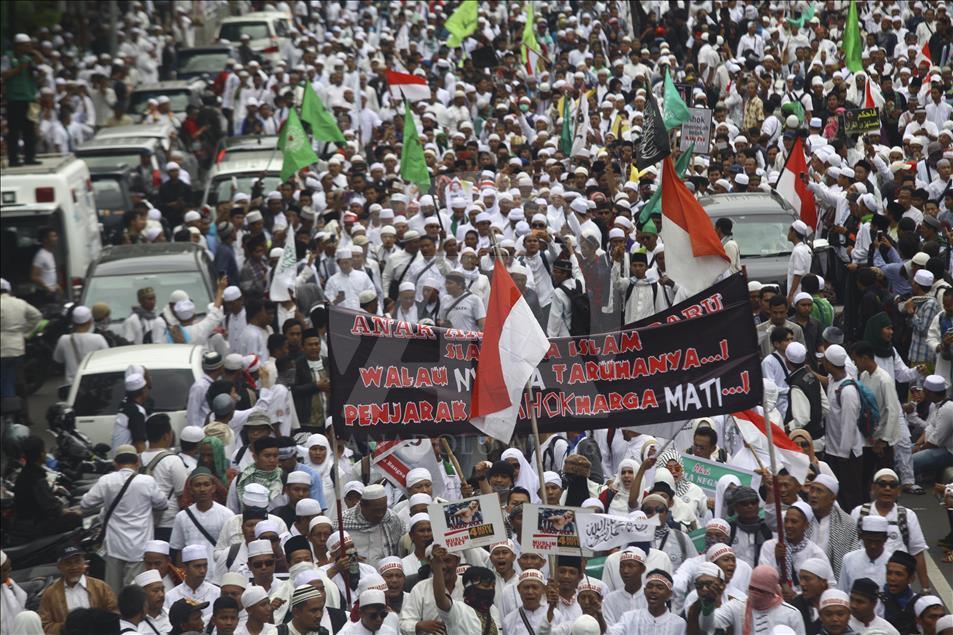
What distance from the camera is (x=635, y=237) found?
59.5 ft

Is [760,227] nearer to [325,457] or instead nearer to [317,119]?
[317,119]

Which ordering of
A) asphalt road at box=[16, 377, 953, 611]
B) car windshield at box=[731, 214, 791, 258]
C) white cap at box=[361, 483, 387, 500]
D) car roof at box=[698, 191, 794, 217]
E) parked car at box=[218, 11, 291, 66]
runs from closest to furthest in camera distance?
white cap at box=[361, 483, 387, 500] → asphalt road at box=[16, 377, 953, 611] → car windshield at box=[731, 214, 791, 258] → car roof at box=[698, 191, 794, 217] → parked car at box=[218, 11, 291, 66]

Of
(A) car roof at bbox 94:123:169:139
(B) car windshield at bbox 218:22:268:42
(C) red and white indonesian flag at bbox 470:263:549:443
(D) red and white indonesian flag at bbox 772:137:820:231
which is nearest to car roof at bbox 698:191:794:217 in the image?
(D) red and white indonesian flag at bbox 772:137:820:231

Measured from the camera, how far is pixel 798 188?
18.9 metres

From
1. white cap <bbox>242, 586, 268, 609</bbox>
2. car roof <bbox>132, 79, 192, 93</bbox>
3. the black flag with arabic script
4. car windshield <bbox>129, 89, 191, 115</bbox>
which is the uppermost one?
the black flag with arabic script

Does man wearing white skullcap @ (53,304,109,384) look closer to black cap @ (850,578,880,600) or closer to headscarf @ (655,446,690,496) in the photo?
headscarf @ (655,446,690,496)

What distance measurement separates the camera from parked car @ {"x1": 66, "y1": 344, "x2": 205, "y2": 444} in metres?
14.9

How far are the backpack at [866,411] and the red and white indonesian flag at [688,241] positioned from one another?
7.65ft

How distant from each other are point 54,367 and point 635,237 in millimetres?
6883

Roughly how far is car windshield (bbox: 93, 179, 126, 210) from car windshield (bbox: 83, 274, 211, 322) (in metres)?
5.75

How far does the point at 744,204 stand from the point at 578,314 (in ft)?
10.9

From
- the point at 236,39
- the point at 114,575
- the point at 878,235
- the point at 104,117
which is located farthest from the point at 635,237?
the point at 236,39

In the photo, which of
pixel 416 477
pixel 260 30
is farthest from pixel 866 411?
pixel 260 30

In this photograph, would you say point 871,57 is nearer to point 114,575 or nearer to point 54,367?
point 54,367
